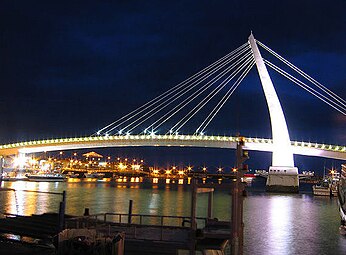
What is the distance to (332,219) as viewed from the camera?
98.5 ft

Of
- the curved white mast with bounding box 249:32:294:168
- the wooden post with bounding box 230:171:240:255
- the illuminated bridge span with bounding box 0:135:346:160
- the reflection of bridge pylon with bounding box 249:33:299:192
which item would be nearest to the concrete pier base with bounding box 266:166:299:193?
the reflection of bridge pylon with bounding box 249:33:299:192

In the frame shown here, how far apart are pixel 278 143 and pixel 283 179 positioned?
540 cm

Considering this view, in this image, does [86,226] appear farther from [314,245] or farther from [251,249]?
[314,245]

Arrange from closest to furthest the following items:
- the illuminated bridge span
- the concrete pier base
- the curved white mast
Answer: the curved white mast
the concrete pier base
the illuminated bridge span

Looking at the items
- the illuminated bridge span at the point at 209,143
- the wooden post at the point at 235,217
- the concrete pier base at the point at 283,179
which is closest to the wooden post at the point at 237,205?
the wooden post at the point at 235,217

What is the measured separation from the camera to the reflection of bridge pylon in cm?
5731

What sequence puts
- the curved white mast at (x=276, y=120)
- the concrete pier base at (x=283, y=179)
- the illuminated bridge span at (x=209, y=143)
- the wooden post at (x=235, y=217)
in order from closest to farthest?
the wooden post at (x=235, y=217)
the curved white mast at (x=276, y=120)
the concrete pier base at (x=283, y=179)
the illuminated bridge span at (x=209, y=143)

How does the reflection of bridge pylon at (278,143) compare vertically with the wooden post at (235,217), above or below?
above

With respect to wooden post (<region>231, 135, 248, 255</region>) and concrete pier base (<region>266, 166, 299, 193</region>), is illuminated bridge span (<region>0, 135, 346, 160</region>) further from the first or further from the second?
wooden post (<region>231, 135, 248, 255</region>)

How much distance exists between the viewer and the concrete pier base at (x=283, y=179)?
197 ft

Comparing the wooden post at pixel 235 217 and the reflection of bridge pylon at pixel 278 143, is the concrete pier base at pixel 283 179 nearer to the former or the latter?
the reflection of bridge pylon at pixel 278 143

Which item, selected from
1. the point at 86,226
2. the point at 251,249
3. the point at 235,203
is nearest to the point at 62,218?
the point at 86,226

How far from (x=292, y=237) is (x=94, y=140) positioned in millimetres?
55892

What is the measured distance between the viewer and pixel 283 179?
61.5m
